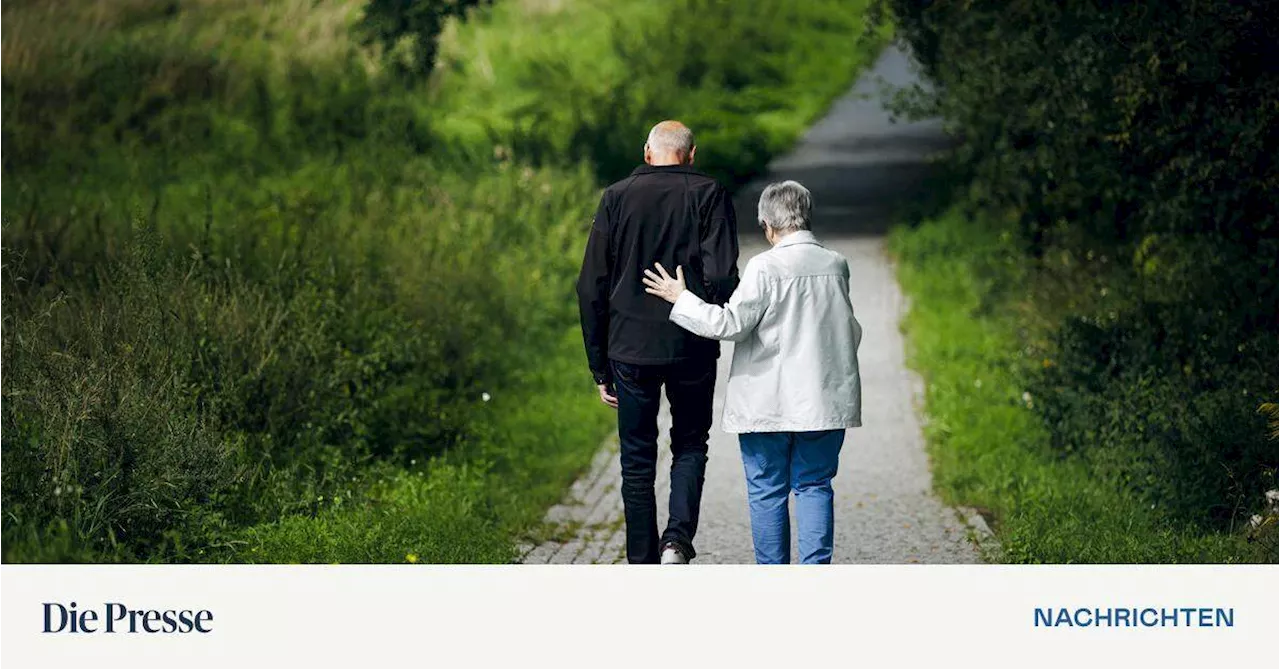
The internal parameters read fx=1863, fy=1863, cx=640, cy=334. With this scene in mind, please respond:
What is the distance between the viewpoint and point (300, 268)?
36.3 feet

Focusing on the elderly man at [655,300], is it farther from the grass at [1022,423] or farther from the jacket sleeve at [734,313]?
the grass at [1022,423]

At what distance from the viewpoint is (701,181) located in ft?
23.6

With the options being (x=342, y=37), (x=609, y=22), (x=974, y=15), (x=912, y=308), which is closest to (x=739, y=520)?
(x=974, y=15)

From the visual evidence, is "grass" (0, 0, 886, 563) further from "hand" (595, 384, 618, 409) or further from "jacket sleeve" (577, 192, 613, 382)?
"jacket sleeve" (577, 192, 613, 382)

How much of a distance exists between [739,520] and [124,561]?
3.51m

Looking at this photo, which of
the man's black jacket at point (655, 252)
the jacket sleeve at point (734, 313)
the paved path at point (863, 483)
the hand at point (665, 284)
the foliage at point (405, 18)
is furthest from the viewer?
the foliage at point (405, 18)

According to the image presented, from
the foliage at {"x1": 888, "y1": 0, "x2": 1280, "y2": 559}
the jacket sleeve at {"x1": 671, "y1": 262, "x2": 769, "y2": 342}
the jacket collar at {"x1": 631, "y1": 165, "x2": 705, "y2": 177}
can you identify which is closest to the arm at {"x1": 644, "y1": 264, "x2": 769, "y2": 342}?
the jacket sleeve at {"x1": 671, "y1": 262, "x2": 769, "y2": 342}

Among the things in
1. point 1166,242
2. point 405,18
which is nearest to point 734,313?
point 1166,242

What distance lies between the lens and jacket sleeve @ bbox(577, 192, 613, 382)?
721cm

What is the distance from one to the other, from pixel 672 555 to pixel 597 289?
1092 mm

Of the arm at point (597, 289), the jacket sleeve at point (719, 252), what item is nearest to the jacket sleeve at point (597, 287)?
the arm at point (597, 289)

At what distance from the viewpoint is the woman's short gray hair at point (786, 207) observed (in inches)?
271

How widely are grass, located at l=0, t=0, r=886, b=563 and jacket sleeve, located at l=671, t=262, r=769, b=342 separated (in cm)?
188
